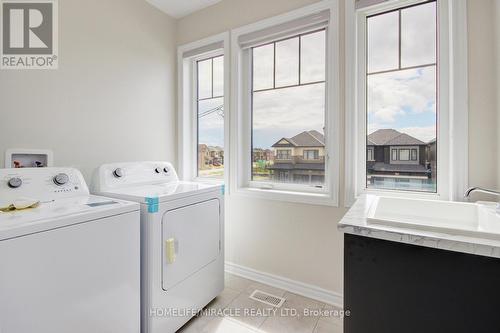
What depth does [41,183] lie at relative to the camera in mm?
1402

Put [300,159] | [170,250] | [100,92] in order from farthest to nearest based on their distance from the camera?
1. [300,159]
2. [100,92]
3. [170,250]

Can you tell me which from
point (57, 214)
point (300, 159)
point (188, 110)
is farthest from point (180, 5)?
point (57, 214)

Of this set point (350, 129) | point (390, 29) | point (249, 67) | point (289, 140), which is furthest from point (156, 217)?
point (390, 29)

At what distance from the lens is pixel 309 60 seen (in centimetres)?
203

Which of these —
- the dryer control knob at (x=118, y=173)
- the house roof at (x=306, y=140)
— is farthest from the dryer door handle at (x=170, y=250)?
the house roof at (x=306, y=140)

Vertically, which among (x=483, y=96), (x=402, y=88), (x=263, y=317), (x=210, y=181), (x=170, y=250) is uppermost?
(x=402, y=88)

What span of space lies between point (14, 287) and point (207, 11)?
2.54 metres

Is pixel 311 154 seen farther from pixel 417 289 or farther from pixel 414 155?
pixel 417 289

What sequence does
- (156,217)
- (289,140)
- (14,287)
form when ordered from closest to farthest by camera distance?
(14,287), (156,217), (289,140)

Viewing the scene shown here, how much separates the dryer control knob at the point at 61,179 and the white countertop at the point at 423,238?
1.59 metres

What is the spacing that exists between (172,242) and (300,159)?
4.01 ft

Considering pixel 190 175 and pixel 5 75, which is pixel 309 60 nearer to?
pixel 190 175

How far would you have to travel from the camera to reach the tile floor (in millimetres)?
1636

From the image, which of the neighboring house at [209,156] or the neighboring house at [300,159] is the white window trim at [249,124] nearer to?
the neighboring house at [300,159]
